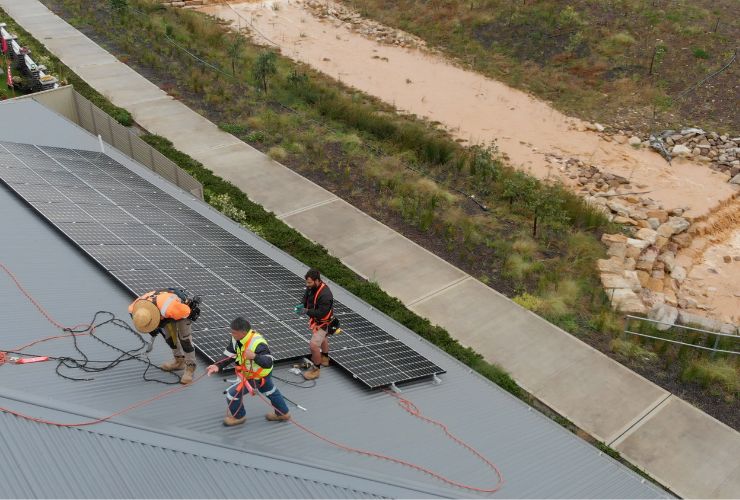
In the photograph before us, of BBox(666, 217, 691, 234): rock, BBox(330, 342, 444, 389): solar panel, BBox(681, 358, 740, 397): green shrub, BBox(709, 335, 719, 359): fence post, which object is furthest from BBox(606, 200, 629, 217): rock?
BBox(330, 342, 444, 389): solar panel

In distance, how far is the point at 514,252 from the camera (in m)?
17.0

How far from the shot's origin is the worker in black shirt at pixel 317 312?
829 centimetres

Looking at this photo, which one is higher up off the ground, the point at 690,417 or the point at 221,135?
the point at 221,135

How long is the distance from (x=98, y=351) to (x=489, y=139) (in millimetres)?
21185

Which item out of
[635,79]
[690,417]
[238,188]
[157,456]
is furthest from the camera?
[635,79]

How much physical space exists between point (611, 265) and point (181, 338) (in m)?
13.2

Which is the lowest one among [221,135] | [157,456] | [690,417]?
[690,417]

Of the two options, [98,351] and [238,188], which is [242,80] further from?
[98,351]

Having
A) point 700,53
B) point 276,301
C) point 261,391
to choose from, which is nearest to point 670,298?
point 276,301

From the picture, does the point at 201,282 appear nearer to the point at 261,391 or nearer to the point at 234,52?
the point at 261,391

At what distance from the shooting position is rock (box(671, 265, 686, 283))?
1825 cm

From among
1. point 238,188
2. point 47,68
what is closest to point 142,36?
point 47,68

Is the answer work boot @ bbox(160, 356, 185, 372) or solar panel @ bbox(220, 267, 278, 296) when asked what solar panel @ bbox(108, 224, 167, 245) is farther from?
work boot @ bbox(160, 356, 185, 372)

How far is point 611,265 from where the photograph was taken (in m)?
17.1
